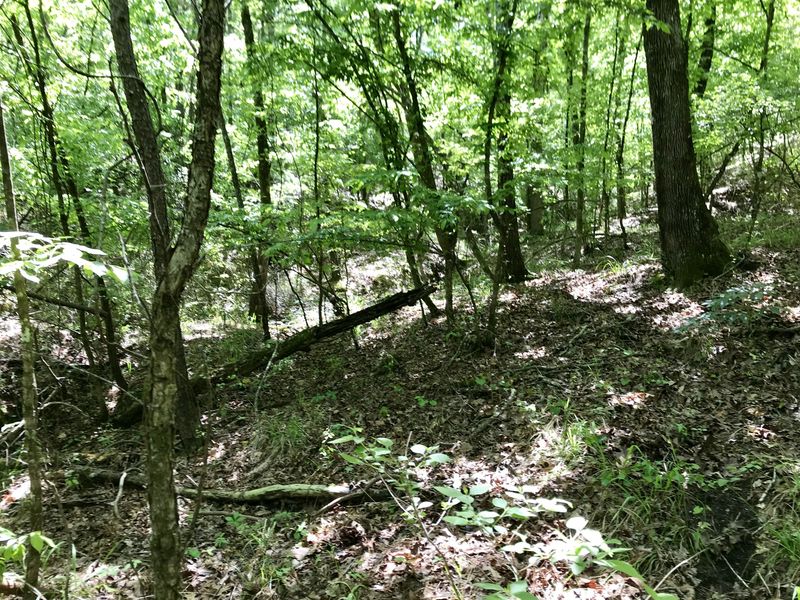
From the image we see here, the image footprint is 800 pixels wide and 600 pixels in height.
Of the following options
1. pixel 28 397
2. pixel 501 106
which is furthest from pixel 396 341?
pixel 28 397

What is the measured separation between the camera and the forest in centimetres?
288

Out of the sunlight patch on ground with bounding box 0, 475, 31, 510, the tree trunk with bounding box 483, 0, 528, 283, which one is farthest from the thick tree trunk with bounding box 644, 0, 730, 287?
the sunlight patch on ground with bounding box 0, 475, 31, 510

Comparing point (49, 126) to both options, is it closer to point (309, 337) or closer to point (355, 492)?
point (309, 337)

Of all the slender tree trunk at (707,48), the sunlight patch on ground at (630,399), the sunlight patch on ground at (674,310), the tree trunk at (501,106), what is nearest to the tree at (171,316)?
the tree trunk at (501,106)

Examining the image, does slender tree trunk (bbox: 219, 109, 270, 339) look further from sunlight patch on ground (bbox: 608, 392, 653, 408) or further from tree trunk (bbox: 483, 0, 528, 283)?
sunlight patch on ground (bbox: 608, 392, 653, 408)

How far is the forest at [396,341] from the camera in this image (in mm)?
2881

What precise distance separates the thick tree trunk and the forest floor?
0.45 m

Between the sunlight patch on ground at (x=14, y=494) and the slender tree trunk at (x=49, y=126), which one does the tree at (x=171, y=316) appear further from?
the slender tree trunk at (x=49, y=126)

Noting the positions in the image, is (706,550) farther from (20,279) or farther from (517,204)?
(517,204)

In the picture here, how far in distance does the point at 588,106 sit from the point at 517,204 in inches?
166

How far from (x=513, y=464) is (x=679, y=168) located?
558 cm

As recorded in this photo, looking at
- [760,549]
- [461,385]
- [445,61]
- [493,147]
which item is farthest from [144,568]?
[445,61]

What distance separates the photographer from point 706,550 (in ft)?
10.5

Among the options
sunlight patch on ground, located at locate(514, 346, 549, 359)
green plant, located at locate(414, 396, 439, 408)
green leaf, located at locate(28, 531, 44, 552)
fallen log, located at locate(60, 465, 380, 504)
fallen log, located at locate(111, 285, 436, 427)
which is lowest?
fallen log, located at locate(60, 465, 380, 504)
